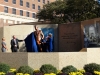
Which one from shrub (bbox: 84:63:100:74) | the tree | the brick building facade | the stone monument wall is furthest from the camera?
the brick building facade

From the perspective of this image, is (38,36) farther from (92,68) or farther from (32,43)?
(92,68)

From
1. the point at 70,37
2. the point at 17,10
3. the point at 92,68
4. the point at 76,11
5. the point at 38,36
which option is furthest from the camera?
the point at 17,10

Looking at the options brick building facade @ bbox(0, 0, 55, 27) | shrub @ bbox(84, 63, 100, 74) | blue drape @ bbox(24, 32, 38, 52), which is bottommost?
shrub @ bbox(84, 63, 100, 74)

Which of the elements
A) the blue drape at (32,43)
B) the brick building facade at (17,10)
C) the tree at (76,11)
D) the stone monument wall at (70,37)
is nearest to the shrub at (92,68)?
the blue drape at (32,43)

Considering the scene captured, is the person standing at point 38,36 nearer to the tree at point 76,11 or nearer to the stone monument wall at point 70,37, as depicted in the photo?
the stone monument wall at point 70,37

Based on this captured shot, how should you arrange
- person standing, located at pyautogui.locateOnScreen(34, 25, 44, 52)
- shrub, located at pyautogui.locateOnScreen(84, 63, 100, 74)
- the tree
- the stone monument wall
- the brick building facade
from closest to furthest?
shrub, located at pyautogui.locateOnScreen(84, 63, 100, 74)
person standing, located at pyautogui.locateOnScreen(34, 25, 44, 52)
the stone monument wall
the tree
the brick building facade

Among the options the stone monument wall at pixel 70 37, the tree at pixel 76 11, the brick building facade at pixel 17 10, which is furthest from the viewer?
the brick building facade at pixel 17 10

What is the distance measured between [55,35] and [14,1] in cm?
4564

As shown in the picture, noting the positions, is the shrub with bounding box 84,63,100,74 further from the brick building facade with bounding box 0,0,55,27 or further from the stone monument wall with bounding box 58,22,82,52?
the brick building facade with bounding box 0,0,55,27

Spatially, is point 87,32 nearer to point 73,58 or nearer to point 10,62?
point 73,58

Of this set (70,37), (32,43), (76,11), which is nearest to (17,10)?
(76,11)

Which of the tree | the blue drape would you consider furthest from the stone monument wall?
the tree

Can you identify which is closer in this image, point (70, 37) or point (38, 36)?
point (38, 36)

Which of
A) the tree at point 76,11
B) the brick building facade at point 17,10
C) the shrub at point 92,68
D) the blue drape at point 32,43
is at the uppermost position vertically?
the brick building facade at point 17,10
